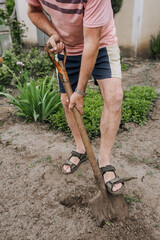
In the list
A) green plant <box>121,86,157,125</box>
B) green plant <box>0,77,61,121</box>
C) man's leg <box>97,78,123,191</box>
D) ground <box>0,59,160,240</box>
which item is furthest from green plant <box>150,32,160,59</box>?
man's leg <box>97,78,123,191</box>

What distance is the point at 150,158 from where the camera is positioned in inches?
101

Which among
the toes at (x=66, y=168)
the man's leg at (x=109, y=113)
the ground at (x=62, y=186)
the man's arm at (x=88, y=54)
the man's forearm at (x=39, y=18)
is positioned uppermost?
the man's forearm at (x=39, y=18)

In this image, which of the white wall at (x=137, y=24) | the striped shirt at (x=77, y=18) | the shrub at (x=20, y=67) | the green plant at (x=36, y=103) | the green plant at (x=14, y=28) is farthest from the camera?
the white wall at (x=137, y=24)

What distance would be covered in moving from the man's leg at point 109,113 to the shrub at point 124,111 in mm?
999

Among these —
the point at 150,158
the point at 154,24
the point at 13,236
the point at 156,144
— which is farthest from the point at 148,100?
the point at 154,24

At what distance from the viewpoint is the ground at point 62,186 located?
5.73 feet

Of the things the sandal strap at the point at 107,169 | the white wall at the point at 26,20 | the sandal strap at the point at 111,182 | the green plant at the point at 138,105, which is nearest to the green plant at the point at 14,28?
the white wall at the point at 26,20

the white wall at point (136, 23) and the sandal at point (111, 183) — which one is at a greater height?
the white wall at point (136, 23)

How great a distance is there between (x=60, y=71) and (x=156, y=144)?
5.48 feet

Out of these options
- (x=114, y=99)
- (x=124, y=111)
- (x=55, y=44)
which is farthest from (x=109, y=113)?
(x=124, y=111)

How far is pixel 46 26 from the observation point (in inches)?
77.9

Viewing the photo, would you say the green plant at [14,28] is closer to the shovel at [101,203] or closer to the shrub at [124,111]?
the shrub at [124,111]

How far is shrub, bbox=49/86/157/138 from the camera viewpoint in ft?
10.1

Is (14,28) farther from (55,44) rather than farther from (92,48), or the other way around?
(92,48)
